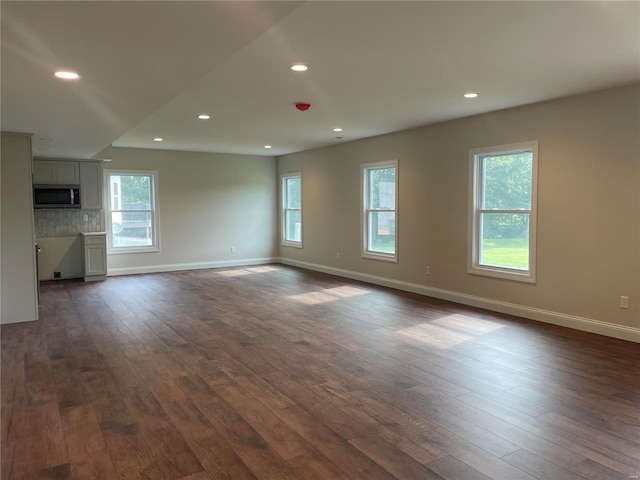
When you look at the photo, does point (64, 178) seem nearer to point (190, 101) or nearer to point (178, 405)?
point (190, 101)

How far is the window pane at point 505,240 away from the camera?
5.61 m

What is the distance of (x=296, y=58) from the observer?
3.62 metres

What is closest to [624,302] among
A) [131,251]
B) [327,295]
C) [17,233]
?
[327,295]

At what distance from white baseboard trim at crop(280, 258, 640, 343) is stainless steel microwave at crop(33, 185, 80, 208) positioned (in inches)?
208

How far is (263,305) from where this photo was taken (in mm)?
6301

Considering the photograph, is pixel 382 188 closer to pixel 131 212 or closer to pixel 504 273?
pixel 504 273

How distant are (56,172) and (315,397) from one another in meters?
7.38

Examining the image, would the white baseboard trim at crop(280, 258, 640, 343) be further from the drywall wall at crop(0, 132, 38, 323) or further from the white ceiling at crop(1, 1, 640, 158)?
the drywall wall at crop(0, 132, 38, 323)

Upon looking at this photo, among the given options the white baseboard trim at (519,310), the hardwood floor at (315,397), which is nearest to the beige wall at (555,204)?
the white baseboard trim at (519,310)

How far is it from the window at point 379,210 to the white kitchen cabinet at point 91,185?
A: 498 centimetres

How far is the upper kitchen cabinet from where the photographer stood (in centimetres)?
826

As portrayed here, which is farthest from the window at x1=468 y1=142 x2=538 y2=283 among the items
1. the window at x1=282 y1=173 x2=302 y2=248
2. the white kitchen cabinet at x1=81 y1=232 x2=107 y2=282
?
the white kitchen cabinet at x1=81 y1=232 x2=107 y2=282

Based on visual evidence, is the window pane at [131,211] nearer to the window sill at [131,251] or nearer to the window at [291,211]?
the window sill at [131,251]

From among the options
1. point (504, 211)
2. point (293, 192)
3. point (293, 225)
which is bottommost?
point (293, 225)
